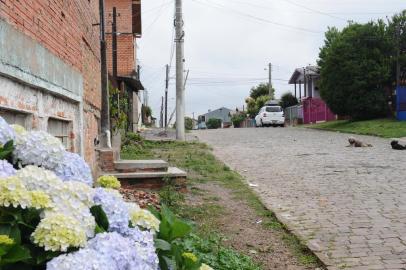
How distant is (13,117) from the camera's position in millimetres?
4844

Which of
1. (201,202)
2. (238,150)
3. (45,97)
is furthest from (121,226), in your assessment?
(238,150)

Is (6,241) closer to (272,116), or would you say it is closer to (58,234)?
(58,234)

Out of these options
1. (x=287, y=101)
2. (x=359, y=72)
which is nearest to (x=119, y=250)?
(x=359, y=72)

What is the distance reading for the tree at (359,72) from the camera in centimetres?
2952

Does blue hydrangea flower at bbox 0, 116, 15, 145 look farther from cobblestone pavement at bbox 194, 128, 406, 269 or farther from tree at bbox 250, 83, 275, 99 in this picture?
tree at bbox 250, 83, 275, 99

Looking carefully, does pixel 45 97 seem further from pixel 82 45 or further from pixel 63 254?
pixel 63 254

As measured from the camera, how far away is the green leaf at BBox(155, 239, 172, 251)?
2.27 m

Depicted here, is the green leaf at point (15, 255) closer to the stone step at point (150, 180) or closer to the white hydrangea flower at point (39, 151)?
the white hydrangea flower at point (39, 151)

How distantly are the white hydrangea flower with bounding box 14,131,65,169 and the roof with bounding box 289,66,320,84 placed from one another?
4889cm

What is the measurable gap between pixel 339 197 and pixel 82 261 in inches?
309

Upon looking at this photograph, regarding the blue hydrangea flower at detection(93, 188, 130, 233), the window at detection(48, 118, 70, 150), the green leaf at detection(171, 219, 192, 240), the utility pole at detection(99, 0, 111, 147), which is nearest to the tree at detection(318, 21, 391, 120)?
the utility pole at detection(99, 0, 111, 147)

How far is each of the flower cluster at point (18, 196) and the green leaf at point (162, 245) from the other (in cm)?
52

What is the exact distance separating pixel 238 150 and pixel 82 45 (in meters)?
Result: 11.1

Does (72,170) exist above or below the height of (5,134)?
below
